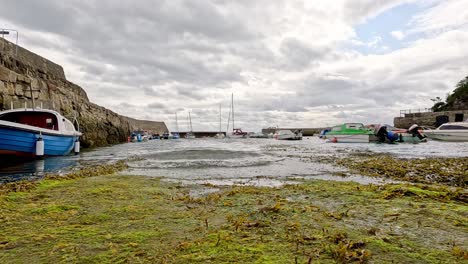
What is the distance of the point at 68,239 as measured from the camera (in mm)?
3885

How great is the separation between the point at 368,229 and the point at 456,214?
7.11 ft

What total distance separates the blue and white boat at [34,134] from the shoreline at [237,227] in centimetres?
1176

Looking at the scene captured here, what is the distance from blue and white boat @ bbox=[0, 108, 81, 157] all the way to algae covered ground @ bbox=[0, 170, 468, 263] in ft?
39.7

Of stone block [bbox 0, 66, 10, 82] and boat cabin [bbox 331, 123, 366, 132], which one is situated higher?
stone block [bbox 0, 66, 10, 82]

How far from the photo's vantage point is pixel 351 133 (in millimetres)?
42906

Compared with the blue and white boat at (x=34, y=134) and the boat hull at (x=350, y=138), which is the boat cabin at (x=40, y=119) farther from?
the boat hull at (x=350, y=138)

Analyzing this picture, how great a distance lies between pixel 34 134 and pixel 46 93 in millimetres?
15431

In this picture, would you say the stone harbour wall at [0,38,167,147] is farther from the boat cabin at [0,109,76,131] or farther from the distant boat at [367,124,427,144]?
the distant boat at [367,124,427,144]

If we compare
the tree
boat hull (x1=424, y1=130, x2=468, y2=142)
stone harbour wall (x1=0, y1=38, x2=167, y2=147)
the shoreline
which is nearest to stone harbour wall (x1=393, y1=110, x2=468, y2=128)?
the tree

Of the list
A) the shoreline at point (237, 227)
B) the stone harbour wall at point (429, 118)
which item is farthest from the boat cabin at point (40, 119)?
the stone harbour wall at point (429, 118)

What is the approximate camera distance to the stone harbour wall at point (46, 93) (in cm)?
2303

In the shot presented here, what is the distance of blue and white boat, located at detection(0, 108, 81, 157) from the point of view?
16.4 meters

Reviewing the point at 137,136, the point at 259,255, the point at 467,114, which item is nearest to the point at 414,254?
the point at 259,255

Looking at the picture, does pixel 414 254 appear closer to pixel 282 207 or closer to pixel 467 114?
pixel 282 207
